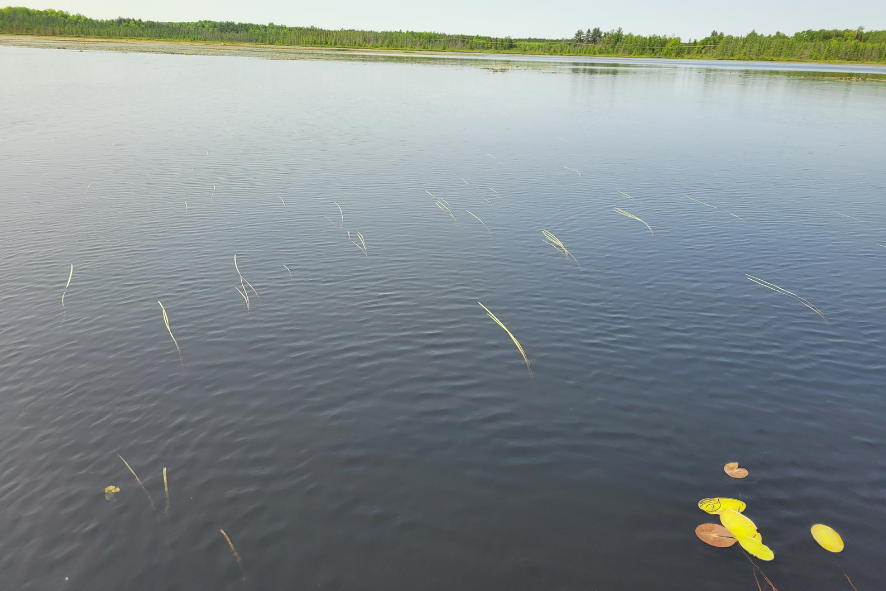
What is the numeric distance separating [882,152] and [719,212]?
26.8 meters

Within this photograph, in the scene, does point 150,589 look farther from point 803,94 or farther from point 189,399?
point 803,94

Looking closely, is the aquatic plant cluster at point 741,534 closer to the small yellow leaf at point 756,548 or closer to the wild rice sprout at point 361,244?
the small yellow leaf at point 756,548

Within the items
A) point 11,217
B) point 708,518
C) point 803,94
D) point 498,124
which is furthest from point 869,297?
point 803,94

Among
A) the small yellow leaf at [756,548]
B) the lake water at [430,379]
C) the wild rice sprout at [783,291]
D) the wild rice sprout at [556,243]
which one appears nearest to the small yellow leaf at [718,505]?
the lake water at [430,379]

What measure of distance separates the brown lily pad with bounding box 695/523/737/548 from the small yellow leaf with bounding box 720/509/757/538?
0.11 metres

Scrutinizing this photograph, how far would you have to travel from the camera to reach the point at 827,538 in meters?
8.74

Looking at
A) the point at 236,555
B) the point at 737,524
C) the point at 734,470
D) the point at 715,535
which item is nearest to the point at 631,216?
the point at 734,470

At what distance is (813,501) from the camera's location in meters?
9.58

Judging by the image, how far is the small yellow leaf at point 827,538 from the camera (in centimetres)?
860

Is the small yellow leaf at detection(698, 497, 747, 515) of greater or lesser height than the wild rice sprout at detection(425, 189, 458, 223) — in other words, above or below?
below

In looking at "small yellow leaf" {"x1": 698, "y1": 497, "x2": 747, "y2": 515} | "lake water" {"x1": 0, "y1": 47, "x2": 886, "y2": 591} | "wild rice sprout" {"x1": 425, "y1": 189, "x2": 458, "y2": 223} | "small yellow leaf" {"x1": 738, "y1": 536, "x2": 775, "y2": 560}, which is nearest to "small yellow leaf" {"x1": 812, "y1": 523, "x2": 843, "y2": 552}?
"lake water" {"x1": 0, "y1": 47, "x2": 886, "y2": 591}

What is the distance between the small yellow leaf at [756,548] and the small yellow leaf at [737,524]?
0.08 m

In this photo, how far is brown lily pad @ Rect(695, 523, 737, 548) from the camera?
8.69 meters

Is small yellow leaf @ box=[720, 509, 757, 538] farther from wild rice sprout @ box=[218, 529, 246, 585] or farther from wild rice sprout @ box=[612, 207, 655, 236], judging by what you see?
wild rice sprout @ box=[612, 207, 655, 236]
